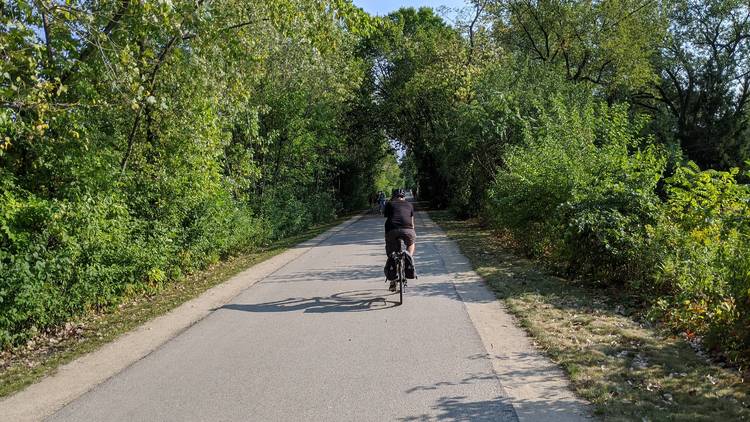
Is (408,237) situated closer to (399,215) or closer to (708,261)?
(399,215)

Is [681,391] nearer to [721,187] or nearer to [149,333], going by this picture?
[721,187]

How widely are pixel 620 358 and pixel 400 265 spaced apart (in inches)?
149

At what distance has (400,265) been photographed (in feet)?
28.3

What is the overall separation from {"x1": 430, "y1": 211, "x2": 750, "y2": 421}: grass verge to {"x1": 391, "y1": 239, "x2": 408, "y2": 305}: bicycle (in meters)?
1.67

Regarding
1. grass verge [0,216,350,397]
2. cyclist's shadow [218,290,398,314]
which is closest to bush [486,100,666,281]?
cyclist's shadow [218,290,398,314]

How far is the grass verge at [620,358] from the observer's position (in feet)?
14.3

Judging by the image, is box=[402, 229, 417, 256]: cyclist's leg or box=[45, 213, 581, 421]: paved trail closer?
box=[45, 213, 581, 421]: paved trail

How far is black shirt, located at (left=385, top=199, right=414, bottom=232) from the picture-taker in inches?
354

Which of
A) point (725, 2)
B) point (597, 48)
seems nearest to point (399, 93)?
point (597, 48)

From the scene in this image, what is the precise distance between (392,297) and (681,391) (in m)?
4.94

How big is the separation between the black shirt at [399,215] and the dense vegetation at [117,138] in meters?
3.19

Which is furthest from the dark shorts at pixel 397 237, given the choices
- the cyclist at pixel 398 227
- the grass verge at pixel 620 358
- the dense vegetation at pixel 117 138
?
the dense vegetation at pixel 117 138

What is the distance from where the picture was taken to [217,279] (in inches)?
473

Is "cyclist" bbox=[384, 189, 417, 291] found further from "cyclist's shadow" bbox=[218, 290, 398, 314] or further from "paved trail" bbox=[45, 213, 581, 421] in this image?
"paved trail" bbox=[45, 213, 581, 421]
